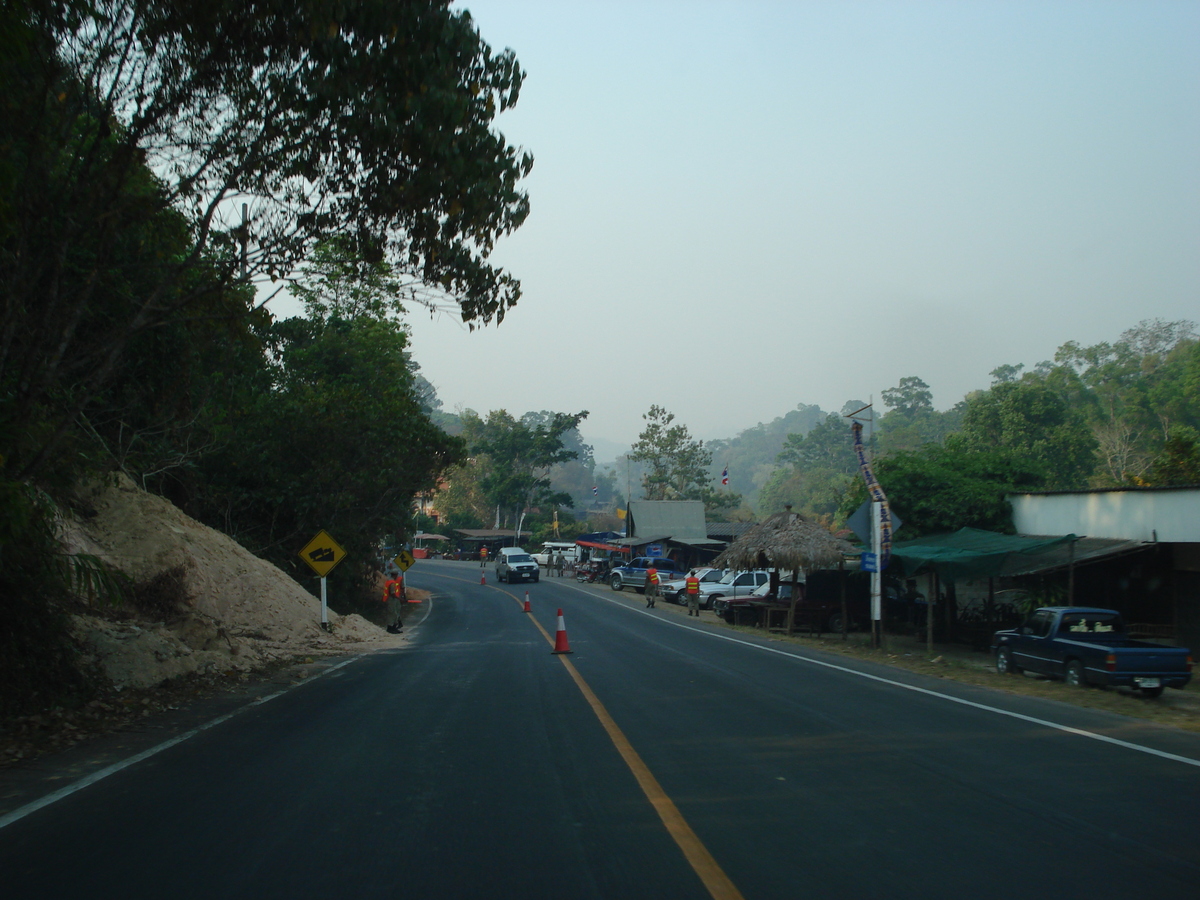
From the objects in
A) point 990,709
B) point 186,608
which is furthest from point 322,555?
point 990,709

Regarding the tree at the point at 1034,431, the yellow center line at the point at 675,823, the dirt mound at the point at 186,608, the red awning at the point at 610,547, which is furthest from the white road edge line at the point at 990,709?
the red awning at the point at 610,547

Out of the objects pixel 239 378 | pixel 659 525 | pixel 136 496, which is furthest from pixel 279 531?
pixel 659 525

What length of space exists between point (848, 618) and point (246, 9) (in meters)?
23.6

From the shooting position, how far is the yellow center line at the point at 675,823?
4641 mm

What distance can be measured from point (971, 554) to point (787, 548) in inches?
258

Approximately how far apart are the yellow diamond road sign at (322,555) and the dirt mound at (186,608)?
1129mm

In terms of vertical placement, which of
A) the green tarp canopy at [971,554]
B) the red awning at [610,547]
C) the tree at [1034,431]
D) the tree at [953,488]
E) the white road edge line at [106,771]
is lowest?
the white road edge line at [106,771]

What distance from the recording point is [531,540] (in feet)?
296

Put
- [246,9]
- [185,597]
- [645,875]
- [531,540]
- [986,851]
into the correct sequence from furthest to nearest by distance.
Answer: [531,540] < [185,597] < [246,9] < [986,851] < [645,875]

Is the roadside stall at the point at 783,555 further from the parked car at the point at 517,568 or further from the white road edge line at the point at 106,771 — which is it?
the parked car at the point at 517,568

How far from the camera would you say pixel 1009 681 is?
14.8 meters

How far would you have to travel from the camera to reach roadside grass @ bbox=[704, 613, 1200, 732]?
1182 cm

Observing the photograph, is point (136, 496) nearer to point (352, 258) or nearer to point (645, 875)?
point (352, 258)

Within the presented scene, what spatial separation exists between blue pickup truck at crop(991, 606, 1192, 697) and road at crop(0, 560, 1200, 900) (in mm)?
2733
